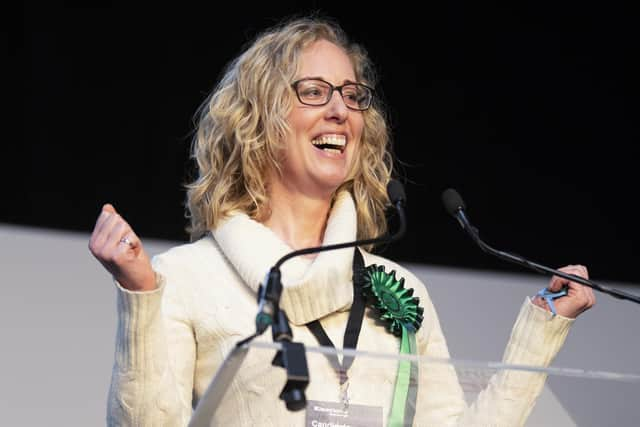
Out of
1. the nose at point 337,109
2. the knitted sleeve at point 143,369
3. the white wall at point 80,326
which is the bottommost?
the white wall at point 80,326

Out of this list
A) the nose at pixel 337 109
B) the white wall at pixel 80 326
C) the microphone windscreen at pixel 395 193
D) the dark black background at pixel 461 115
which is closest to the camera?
the microphone windscreen at pixel 395 193

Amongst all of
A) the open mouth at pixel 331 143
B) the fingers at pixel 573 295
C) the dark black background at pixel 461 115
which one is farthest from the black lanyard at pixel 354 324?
the dark black background at pixel 461 115

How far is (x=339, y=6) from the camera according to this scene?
2.89m

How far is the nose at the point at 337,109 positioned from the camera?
72.7 inches

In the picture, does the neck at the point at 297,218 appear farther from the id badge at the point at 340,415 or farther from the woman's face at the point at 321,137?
the id badge at the point at 340,415

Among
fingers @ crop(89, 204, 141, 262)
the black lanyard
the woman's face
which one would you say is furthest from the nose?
fingers @ crop(89, 204, 141, 262)

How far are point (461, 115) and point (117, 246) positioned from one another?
1.77 m

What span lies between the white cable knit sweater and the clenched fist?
0.06 meters

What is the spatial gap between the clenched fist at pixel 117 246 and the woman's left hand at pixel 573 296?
2.25 ft

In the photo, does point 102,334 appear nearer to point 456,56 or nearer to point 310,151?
point 310,151

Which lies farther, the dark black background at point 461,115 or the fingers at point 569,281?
the dark black background at point 461,115

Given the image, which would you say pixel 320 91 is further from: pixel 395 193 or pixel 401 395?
pixel 401 395

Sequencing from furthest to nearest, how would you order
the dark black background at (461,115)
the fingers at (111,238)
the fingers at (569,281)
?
the dark black background at (461,115) < the fingers at (569,281) < the fingers at (111,238)

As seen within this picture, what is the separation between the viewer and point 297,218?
1.92 meters
